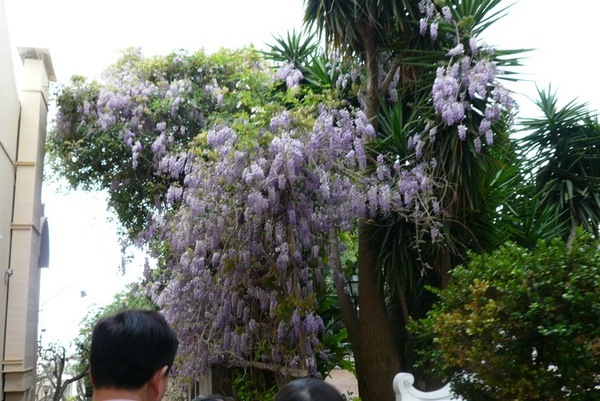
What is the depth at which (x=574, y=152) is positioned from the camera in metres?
13.6

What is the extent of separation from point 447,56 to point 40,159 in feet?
31.4

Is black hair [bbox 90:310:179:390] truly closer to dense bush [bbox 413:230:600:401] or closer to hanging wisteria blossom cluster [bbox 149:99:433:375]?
dense bush [bbox 413:230:600:401]

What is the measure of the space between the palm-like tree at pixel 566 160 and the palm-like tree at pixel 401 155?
2.25 meters

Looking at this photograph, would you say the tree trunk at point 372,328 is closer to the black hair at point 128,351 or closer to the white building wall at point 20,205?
the white building wall at point 20,205

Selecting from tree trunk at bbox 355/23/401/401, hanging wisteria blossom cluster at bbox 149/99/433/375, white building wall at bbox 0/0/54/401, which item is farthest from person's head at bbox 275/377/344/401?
white building wall at bbox 0/0/54/401

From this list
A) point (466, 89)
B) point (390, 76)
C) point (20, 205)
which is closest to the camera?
point (466, 89)

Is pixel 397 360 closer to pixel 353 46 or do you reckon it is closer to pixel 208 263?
pixel 208 263

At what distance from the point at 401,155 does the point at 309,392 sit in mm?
8628

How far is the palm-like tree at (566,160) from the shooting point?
43.5ft

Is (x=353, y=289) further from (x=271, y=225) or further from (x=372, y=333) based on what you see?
(x=271, y=225)

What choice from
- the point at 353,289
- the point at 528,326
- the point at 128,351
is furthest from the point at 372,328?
the point at 128,351

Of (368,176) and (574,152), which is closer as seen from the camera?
(368,176)

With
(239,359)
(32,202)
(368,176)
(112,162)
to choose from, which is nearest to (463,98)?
(368,176)

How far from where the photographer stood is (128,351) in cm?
237
